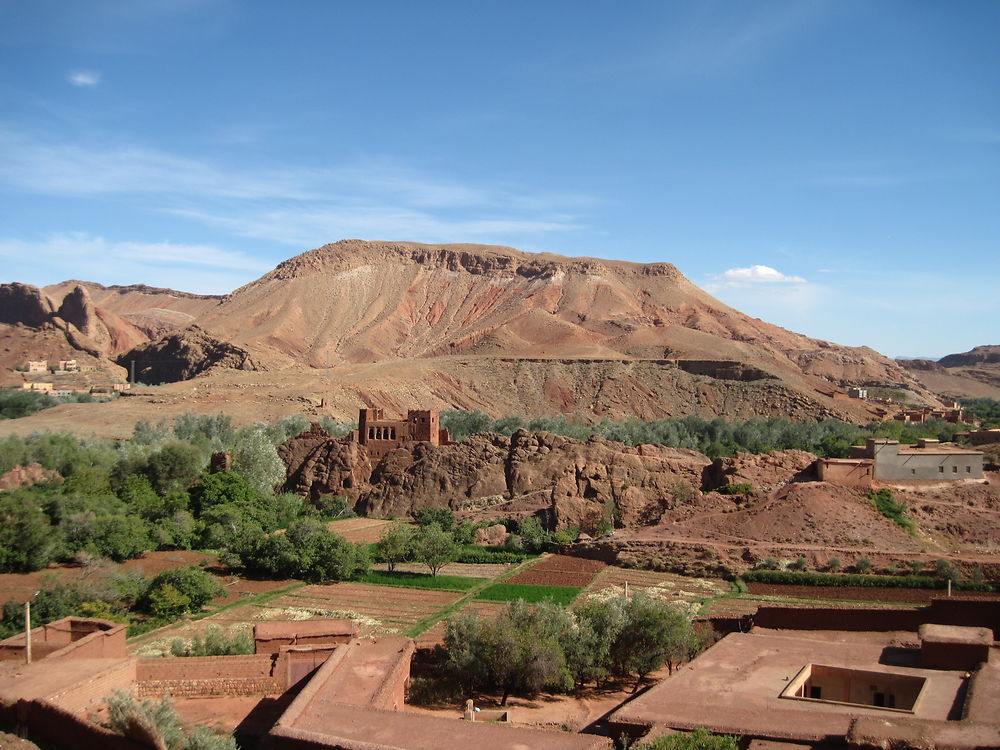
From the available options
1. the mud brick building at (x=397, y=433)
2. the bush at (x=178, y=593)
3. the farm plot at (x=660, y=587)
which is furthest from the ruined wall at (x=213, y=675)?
the mud brick building at (x=397, y=433)

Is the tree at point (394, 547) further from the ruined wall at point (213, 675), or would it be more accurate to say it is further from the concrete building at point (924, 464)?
the concrete building at point (924, 464)

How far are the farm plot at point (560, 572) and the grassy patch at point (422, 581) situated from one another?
1.34m

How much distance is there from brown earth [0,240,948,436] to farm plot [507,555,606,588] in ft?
118

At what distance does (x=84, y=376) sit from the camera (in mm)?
85875

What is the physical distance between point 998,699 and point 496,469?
26334 millimetres

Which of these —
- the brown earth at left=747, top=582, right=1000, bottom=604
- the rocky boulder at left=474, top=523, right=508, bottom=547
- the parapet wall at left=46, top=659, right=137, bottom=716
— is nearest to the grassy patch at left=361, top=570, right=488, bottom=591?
the rocky boulder at left=474, top=523, right=508, bottom=547

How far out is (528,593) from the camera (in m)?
24.7

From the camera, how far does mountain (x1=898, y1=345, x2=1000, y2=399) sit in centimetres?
12138

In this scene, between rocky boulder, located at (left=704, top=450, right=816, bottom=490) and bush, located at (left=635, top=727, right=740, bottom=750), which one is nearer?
bush, located at (left=635, top=727, right=740, bottom=750)

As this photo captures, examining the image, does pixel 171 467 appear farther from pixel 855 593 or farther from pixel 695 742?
pixel 695 742

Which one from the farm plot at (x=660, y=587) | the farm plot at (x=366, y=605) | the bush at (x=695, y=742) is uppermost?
the bush at (x=695, y=742)

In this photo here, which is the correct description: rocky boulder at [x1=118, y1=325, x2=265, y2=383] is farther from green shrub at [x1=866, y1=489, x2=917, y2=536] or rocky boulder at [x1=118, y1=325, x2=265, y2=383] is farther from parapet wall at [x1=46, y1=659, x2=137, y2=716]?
parapet wall at [x1=46, y1=659, x2=137, y2=716]

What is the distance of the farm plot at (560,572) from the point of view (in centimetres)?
2614

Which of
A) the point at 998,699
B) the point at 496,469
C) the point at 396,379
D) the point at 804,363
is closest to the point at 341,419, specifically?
the point at 396,379
